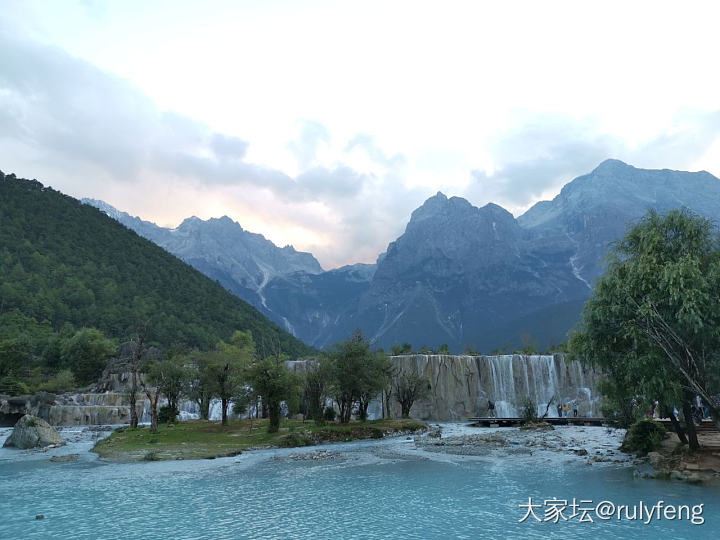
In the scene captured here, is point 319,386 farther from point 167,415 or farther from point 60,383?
point 60,383

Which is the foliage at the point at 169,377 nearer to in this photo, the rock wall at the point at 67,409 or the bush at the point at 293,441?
the rock wall at the point at 67,409

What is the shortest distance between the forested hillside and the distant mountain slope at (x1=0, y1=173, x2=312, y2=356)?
0.77ft

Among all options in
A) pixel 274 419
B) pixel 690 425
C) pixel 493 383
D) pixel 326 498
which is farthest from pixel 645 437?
pixel 493 383

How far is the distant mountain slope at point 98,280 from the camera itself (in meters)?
119

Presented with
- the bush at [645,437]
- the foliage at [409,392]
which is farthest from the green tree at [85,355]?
the bush at [645,437]

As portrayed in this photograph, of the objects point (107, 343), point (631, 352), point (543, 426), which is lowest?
point (543, 426)

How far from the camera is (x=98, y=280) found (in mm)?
130375

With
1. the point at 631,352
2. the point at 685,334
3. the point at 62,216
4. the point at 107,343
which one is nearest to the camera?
the point at 685,334

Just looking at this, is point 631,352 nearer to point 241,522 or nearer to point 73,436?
point 241,522

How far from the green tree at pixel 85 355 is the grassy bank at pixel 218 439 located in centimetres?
5003

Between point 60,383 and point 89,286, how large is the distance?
44.9 meters

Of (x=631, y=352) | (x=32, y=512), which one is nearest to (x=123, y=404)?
(x=32, y=512)

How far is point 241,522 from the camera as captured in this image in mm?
19234

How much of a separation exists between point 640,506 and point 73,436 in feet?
197
